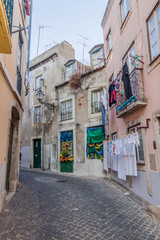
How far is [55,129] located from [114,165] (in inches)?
265

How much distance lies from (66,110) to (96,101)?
2806mm

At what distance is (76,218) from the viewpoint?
4.04 meters

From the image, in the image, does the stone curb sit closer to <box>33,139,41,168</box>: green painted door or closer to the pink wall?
the pink wall

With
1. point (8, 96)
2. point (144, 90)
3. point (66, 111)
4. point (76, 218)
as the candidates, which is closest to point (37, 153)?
point (66, 111)

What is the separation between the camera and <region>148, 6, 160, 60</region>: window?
15.8 ft

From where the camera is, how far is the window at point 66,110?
12720mm

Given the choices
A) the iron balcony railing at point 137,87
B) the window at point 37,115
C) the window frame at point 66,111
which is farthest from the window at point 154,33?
the window at point 37,115

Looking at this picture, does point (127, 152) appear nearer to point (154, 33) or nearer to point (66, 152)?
point (154, 33)

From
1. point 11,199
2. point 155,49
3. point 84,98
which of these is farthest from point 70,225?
point 84,98

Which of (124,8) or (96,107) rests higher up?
(124,8)

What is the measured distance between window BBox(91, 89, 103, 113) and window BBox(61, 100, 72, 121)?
2.11 metres

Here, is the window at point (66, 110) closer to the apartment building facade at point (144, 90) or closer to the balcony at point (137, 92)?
the apartment building facade at point (144, 90)

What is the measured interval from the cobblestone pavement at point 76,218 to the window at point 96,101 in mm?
6098

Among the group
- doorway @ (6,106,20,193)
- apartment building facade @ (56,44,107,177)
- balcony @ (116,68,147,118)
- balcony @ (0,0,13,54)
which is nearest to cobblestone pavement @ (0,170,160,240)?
doorway @ (6,106,20,193)
